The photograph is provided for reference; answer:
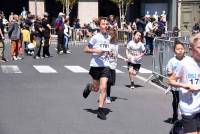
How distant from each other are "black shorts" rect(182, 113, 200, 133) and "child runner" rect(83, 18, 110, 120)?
177 inches

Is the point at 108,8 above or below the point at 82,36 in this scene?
above

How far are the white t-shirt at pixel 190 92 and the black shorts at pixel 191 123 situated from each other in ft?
0.16

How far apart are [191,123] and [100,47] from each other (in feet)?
17.2

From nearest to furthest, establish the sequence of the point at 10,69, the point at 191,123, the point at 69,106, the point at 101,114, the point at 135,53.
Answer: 1. the point at 191,123
2. the point at 101,114
3. the point at 69,106
4. the point at 135,53
5. the point at 10,69

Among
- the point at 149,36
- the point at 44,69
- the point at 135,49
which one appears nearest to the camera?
the point at 135,49

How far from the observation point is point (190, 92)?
6879mm

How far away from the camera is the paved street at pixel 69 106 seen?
10.5 meters

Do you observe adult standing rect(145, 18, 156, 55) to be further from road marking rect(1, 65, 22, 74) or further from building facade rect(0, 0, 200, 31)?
building facade rect(0, 0, 200, 31)

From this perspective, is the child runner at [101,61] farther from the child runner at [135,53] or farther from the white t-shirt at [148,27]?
the white t-shirt at [148,27]

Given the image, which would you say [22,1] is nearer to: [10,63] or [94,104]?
[10,63]

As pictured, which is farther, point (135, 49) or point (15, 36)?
point (15, 36)

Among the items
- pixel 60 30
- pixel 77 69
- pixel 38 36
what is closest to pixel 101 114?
pixel 77 69

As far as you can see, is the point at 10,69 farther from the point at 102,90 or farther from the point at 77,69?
the point at 102,90

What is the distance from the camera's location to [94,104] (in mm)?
13336
